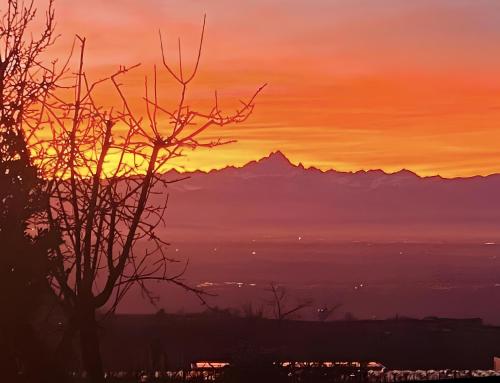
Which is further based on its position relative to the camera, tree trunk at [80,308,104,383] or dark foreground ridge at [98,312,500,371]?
dark foreground ridge at [98,312,500,371]

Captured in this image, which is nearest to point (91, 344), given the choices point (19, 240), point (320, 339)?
point (19, 240)

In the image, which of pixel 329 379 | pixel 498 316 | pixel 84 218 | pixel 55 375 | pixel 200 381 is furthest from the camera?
pixel 498 316

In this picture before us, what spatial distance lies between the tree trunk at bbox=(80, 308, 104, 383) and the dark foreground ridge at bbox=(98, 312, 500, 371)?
145 feet

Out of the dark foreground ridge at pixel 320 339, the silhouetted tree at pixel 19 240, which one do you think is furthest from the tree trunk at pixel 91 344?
the dark foreground ridge at pixel 320 339

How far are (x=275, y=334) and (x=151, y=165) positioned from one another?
5199 centimetres

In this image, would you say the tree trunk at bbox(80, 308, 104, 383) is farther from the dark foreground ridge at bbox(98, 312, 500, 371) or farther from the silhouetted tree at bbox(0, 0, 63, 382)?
the dark foreground ridge at bbox(98, 312, 500, 371)

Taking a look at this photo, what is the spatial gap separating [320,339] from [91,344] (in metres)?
53.7

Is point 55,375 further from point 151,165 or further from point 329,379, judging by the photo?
point 329,379

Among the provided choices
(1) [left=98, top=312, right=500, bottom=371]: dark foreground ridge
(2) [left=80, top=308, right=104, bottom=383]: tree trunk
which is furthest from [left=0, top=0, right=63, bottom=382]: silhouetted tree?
(1) [left=98, top=312, right=500, bottom=371]: dark foreground ridge

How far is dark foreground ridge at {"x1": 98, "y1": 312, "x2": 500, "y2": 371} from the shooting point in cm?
5725

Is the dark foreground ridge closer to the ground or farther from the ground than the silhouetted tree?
closer to the ground

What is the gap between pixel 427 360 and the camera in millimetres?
62031

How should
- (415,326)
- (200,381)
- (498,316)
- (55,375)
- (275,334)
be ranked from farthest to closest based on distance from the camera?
(498,316)
(415,326)
(275,334)
(200,381)
(55,375)

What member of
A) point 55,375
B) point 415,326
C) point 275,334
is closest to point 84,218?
point 55,375
